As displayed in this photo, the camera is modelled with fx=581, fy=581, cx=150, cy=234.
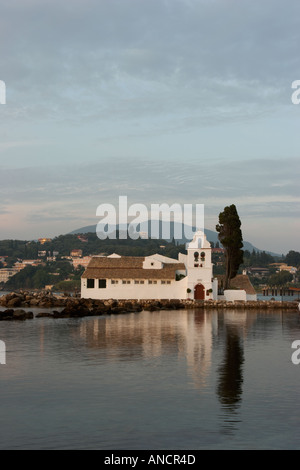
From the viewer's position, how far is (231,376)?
23.1m

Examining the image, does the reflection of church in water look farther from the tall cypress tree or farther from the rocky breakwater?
the tall cypress tree

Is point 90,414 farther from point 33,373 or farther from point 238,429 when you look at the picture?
point 33,373

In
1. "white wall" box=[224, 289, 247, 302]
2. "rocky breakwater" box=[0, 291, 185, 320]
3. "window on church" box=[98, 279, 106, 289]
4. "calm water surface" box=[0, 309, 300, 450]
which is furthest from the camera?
"white wall" box=[224, 289, 247, 302]

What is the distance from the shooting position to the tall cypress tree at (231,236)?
233ft

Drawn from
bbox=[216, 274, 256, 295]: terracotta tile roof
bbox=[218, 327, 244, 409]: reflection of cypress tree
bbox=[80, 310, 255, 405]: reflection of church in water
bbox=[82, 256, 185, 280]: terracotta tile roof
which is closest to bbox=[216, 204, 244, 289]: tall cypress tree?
→ bbox=[216, 274, 256, 295]: terracotta tile roof

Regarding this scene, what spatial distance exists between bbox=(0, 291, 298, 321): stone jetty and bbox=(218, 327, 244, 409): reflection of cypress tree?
26.1 meters

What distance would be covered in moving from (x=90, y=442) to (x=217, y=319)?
3850 cm

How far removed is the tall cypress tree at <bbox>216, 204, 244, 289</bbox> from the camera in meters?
71.1

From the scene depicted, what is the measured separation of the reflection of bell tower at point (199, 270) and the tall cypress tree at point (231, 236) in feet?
11.4

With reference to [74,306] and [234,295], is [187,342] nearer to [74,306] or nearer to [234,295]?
[74,306]

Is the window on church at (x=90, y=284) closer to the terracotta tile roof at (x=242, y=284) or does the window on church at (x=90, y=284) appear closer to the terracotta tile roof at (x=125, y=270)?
the terracotta tile roof at (x=125, y=270)

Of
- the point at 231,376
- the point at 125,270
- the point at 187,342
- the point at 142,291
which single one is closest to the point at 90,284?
the point at 125,270

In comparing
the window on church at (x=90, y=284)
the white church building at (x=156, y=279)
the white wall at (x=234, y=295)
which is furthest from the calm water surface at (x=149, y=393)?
the white wall at (x=234, y=295)
